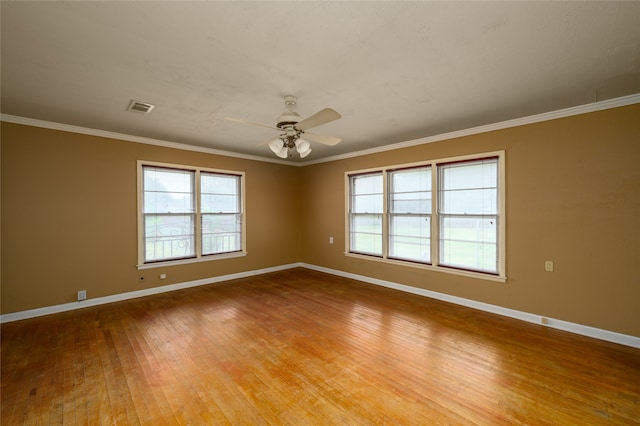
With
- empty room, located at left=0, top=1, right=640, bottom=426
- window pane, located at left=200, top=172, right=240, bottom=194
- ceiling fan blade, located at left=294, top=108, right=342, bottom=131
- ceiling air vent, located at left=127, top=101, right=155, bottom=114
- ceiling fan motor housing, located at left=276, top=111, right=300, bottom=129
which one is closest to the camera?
empty room, located at left=0, top=1, right=640, bottom=426

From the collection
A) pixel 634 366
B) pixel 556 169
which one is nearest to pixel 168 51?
pixel 556 169

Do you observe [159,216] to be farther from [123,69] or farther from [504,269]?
[504,269]

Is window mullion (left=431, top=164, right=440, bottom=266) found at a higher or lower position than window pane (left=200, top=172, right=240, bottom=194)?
lower

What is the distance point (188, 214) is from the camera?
524 centimetres

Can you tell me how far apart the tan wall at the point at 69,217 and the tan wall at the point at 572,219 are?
5.31 metres

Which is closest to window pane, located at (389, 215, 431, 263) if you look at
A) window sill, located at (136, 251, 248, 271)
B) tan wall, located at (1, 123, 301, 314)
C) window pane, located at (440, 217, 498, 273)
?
window pane, located at (440, 217, 498, 273)

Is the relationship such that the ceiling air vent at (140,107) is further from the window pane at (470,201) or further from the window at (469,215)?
the window pane at (470,201)

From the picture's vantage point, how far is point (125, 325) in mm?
3551

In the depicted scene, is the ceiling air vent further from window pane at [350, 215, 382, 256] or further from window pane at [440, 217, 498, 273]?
window pane at [440, 217, 498, 273]

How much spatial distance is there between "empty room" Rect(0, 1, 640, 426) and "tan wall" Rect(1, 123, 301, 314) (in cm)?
3

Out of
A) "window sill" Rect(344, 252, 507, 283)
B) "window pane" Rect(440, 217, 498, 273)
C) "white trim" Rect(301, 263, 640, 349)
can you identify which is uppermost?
"window pane" Rect(440, 217, 498, 273)

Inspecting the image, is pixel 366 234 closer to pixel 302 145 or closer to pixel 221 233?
pixel 221 233

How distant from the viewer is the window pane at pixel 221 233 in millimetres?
5512

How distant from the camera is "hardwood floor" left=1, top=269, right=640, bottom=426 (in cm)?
202
